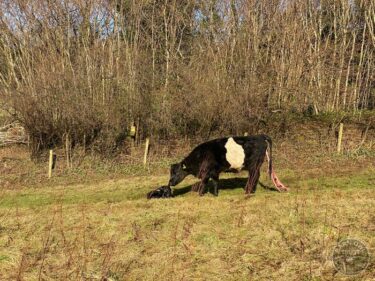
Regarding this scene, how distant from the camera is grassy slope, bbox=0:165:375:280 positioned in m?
5.81

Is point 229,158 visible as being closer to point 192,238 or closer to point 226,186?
point 226,186

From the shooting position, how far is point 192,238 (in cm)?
700

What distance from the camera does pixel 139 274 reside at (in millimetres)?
5926

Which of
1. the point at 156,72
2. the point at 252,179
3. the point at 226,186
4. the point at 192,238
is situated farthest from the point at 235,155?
the point at 156,72

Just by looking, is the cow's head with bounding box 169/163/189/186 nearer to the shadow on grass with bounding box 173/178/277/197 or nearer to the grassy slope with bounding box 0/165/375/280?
the shadow on grass with bounding box 173/178/277/197

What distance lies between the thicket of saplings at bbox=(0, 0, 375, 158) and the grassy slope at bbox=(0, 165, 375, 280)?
10.2 metres

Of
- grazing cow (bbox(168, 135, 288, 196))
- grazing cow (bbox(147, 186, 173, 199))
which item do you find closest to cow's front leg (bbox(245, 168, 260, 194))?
grazing cow (bbox(168, 135, 288, 196))

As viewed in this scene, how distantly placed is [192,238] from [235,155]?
13.1 ft

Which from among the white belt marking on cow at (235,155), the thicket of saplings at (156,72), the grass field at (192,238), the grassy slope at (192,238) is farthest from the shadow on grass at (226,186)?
the thicket of saplings at (156,72)

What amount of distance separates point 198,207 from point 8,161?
49.5 feet

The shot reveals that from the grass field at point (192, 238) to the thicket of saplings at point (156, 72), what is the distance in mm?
10068

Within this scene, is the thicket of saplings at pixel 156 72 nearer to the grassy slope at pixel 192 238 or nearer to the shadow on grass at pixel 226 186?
the shadow on grass at pixel 226 186

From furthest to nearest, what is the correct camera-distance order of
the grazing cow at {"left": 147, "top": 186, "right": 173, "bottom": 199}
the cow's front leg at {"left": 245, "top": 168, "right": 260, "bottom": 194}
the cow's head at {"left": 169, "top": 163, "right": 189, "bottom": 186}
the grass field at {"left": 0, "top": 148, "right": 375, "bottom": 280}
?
the cow's head at {"left": 169, "top": 163, "right": 189, "bottom": 186}, the grazing cow at {"left": 147, "top": 186, "right": 173, "bottom": 199}, the cow's front leg at {"left": 245, "top": 168, "right": 260, "bottom": 194}, the grass field at {"left": 0, "top": 148, "right": 375, "bottom": 280}

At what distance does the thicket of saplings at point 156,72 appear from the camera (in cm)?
1997
